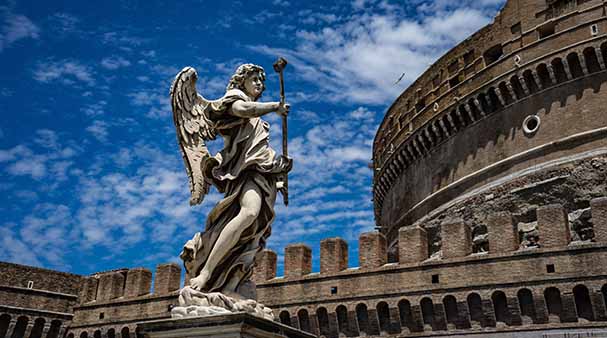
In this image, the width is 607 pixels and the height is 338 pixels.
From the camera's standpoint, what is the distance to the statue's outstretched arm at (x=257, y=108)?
187 inches

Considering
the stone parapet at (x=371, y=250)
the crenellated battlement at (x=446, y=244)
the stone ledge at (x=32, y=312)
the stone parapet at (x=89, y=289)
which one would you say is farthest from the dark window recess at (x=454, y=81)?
the stone ledge at (x=32, y=312)

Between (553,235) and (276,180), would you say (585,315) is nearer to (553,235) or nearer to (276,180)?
(553,235)

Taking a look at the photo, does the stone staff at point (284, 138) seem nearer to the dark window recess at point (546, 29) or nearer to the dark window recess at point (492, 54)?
the dark window recess at point (546, 29)

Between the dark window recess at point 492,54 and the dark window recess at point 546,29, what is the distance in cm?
191

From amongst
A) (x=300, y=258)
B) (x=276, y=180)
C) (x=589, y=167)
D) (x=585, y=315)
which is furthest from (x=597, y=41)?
(x=276, y=180)

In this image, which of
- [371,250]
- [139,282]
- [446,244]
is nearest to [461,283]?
[446,244]

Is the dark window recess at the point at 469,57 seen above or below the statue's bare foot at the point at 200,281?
above

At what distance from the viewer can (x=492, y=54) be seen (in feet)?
88.3

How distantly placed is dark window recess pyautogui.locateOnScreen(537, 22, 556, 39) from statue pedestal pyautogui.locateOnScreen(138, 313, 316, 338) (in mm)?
22950

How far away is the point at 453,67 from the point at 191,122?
24722 mm

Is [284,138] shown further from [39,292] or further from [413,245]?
[39,292]

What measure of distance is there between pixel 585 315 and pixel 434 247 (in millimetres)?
8532

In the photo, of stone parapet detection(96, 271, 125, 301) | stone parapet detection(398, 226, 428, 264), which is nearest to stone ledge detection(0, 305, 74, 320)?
stone parapet detection(96, 271, 125, 301)

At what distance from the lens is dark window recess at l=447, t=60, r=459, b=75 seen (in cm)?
2825
